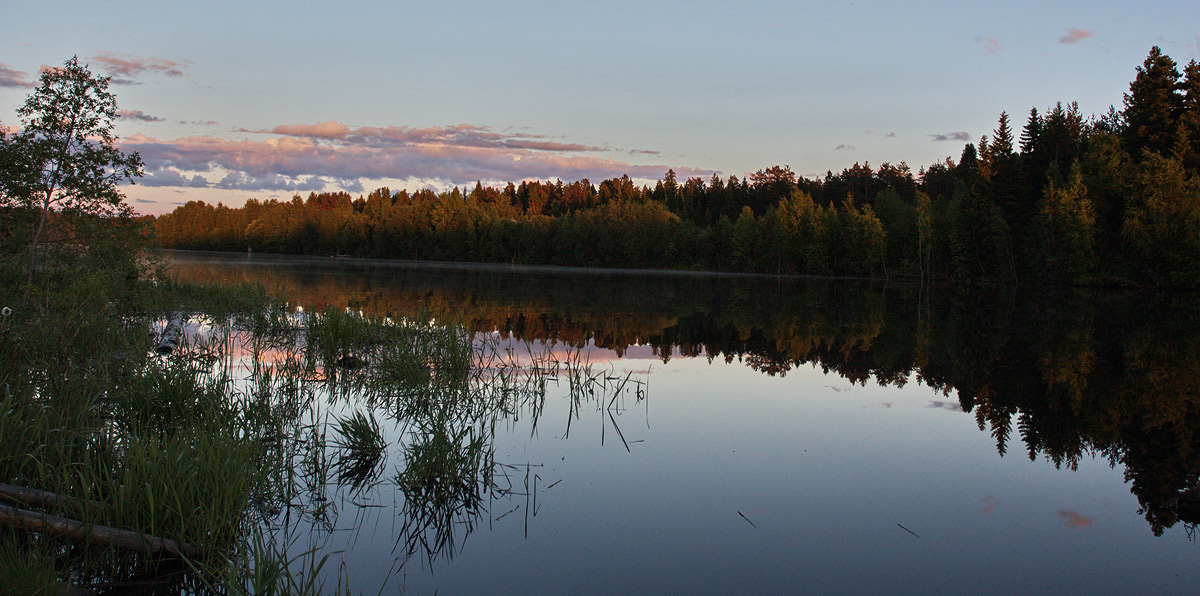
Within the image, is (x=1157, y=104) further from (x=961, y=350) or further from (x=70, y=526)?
(x=70, y=526)

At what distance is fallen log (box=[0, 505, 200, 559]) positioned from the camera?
4.02m

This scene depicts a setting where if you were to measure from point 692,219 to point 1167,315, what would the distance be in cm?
7405

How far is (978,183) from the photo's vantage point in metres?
54.6

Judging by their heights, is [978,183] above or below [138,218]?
above

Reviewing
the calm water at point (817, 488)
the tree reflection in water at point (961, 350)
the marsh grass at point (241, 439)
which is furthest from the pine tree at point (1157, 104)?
the marsh grass at point (241, 439)

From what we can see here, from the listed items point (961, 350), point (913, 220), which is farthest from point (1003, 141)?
point (961, 350)

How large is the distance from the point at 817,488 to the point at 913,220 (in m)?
59.3

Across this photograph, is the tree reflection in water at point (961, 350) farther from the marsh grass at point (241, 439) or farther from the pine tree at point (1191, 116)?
the pine tree at point (1191, 116)

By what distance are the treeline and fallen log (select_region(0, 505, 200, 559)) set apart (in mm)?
47576

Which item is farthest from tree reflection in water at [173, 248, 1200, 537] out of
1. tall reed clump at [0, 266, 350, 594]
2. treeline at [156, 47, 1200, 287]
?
treeline at [156, 47, 1200, 287]

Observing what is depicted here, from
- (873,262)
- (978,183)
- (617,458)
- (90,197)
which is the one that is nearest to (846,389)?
(617,458)

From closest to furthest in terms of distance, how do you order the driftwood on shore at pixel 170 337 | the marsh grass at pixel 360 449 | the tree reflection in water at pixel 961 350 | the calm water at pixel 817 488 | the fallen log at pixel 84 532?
the fallen log at pixel 84 532, the calm water at pixel 817 488, the marsh grass at pixel 360 449, the tree reflection in water at pixel 961 350, the driftwood on shore at pixel 170 337

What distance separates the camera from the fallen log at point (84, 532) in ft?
13.2

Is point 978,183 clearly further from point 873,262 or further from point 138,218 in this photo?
point 138,218
